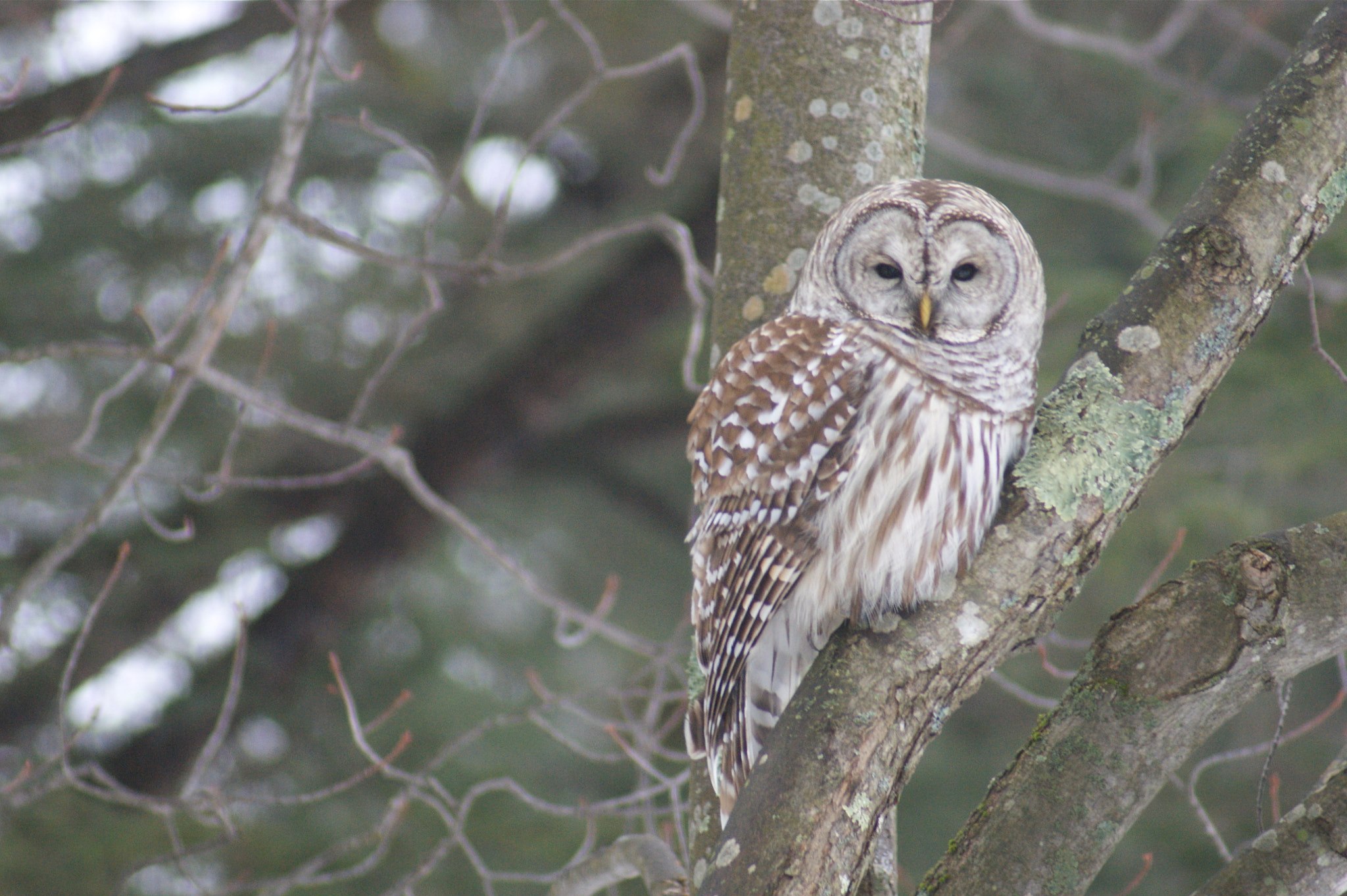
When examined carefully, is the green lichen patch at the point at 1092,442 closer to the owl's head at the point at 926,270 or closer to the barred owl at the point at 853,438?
the barred owl at the point at 853,438

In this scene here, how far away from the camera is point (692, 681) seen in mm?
2820

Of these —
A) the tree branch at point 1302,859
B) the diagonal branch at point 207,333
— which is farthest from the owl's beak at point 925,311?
the diagonal branch at point 207,333

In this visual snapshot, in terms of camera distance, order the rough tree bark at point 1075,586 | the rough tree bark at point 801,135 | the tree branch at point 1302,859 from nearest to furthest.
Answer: the rough tree bark at point 1075,586, the tree branch at point 1302,859, the rough tree bark at point 801,135

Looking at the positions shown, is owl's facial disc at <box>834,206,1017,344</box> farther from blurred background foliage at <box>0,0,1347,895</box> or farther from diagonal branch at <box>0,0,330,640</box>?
blurred background foliage at <box>0,0,1347,895</box>

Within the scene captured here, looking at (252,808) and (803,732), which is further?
(252,808)

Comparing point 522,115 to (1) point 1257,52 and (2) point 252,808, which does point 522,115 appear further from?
(1) point 1257,52

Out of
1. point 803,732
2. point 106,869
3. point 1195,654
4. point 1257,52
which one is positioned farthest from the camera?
point 1257,52

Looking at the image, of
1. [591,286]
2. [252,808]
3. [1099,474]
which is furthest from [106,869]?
[1099,474]

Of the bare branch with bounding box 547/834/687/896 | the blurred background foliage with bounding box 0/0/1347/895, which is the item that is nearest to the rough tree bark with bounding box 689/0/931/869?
the bare branch with bounding box 547/834/687/896

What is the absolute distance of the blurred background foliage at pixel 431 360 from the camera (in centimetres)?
514

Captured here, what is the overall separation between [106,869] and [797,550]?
10.8 feet

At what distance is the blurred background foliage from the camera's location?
5141 mm

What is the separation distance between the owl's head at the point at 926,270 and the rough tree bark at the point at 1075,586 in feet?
1.32

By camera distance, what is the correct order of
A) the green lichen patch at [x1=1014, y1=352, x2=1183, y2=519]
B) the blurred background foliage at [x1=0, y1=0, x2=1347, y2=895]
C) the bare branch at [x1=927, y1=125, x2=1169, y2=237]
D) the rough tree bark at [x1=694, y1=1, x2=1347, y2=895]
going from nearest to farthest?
the rough tree bark at [x1=694, y1=1, x2=1347, y2=895] < the green lichen patch at [x1=1014, y1=352, x2=1183, y2=519] < the bare branch at [x1=927, y1=125, x2=1169, y2=237] < the blurred background foliage at [x1=0, y1=0, x2=1347, y2=895]
